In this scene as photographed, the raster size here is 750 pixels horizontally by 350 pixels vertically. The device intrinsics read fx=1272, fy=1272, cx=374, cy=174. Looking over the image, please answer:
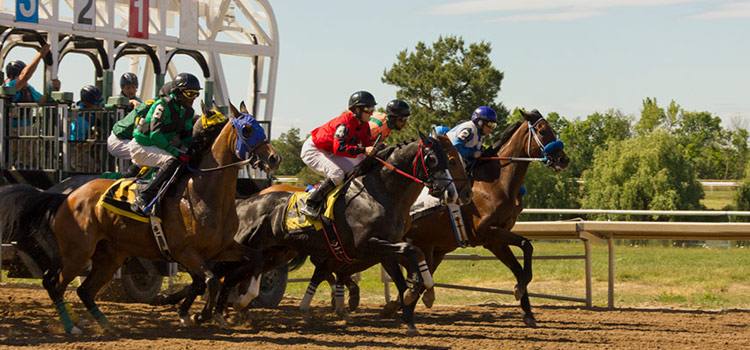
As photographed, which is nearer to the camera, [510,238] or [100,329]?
[100,329]

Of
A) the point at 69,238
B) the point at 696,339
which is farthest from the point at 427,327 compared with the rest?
the point at 69,238

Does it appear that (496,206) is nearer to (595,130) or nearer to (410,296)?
(410,296)

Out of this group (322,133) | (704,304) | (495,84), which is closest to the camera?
(322,133)

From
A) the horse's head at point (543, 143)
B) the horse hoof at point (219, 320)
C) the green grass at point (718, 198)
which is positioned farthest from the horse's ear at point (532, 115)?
the green grass at point (718, 198)

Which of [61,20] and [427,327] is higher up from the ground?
[61,20]

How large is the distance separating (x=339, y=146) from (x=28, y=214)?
251 centimetres

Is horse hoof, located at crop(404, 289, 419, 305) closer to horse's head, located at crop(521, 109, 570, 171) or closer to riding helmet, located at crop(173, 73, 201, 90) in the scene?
riding helmet, located at crop(173, 73, 201, 90)

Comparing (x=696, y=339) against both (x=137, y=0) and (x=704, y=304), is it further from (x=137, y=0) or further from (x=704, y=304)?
(x=137, y=0)

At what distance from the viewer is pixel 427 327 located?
10.7 metres

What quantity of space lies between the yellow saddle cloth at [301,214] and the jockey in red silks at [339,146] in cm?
7

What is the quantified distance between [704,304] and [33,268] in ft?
24.2

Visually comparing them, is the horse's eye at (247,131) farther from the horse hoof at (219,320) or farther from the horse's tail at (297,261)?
the horse's tail at (297,261)

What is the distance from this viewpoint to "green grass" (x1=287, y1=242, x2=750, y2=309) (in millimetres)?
14828

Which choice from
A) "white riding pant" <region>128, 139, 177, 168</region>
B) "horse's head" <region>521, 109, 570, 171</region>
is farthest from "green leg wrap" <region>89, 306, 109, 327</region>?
"horse's head" <region>521, 109, 570, 171</region>
